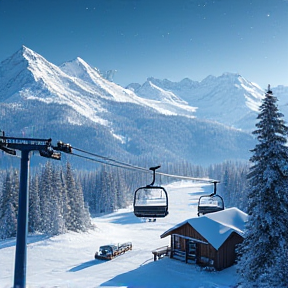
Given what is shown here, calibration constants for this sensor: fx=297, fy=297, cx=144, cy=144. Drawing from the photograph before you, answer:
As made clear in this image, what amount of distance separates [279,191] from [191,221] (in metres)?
12.6

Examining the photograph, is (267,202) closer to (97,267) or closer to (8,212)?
(97,267)

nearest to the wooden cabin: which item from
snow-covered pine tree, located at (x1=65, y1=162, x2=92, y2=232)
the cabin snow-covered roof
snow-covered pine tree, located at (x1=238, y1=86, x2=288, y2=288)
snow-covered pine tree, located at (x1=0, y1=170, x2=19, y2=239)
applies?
the cabin snow-covered roof

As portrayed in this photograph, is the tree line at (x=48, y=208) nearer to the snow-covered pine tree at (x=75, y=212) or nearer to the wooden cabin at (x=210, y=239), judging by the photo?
the snow-covered pine tree at (x=75, y=212)

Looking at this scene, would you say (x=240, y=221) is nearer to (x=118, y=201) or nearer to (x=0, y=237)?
(x=0, y=237)

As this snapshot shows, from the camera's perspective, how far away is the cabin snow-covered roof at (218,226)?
25.6m

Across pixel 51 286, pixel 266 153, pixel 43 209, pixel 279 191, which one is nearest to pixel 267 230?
pixel 279 191

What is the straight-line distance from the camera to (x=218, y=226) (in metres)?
26.9

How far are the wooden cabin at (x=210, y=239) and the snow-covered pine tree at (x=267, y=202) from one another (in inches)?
322

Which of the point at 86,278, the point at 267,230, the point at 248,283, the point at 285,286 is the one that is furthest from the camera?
the point at 86,278

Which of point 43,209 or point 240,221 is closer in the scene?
point 240,221

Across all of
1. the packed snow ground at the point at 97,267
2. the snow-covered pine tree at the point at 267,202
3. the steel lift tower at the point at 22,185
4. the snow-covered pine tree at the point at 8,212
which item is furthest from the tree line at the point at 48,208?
the steel lift tower at the point at 22,185

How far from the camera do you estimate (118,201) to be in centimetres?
9069

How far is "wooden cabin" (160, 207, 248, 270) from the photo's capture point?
85.4ft

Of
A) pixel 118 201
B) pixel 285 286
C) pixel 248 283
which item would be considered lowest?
pixel 118 201
